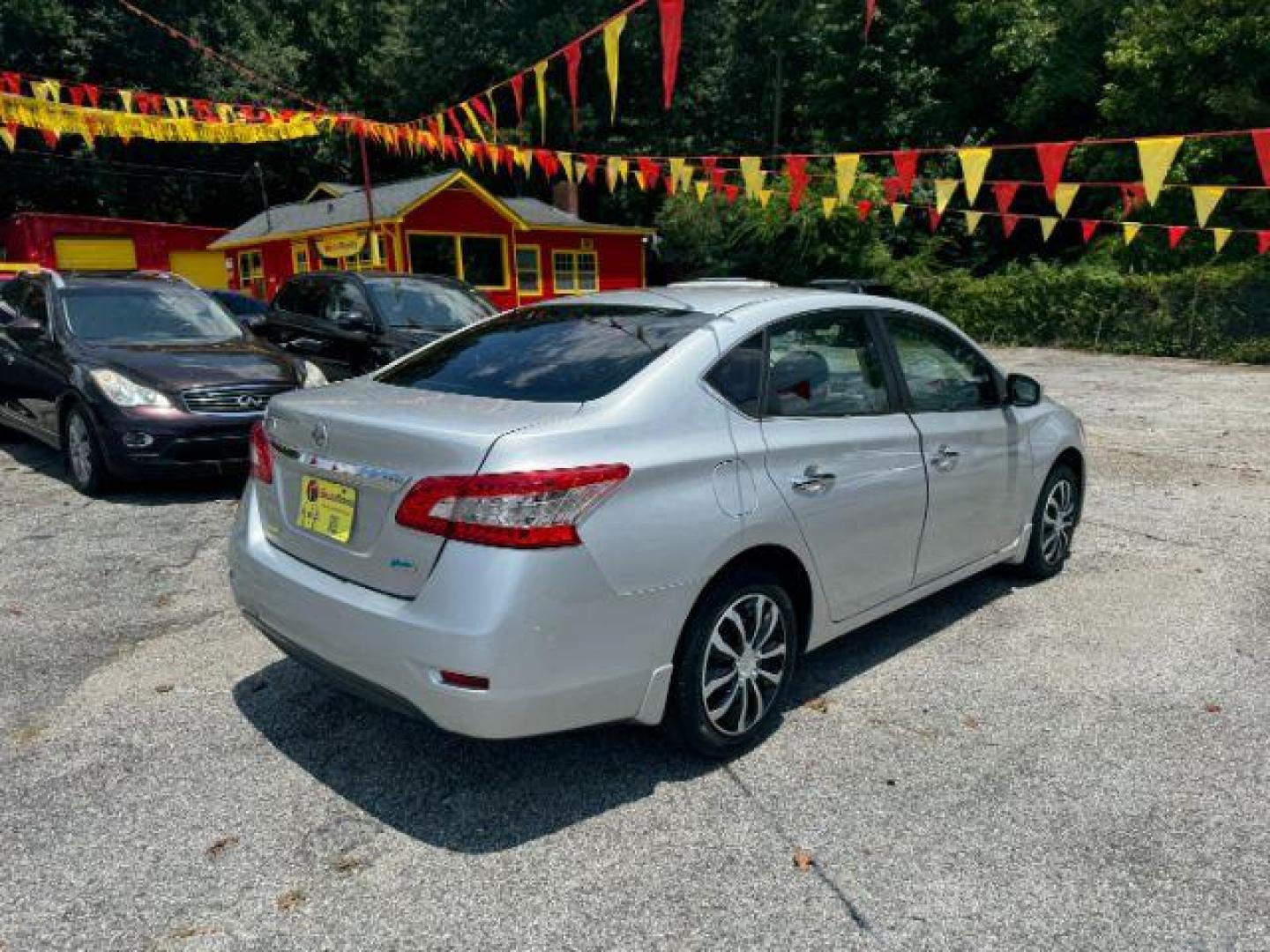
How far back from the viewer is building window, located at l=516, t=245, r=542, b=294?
92.6 ft

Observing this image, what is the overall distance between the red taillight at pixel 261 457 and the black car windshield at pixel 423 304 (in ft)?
18.6

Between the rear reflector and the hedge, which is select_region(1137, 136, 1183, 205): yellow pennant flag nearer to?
the rear reflector

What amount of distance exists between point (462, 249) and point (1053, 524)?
79.3 ft

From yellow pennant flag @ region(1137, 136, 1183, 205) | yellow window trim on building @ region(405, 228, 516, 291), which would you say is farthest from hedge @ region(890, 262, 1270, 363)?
yellow window trim on building @ region(405, 228, 516, 291)

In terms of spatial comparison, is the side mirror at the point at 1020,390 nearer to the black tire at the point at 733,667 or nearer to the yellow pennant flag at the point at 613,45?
the black tire at the point at 733,667

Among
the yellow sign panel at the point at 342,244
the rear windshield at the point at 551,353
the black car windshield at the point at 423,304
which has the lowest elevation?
the yellow sign panel at the point at 342,244

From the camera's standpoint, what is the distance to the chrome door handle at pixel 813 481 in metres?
3.11

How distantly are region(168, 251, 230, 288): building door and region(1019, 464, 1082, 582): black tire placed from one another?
3799 cm

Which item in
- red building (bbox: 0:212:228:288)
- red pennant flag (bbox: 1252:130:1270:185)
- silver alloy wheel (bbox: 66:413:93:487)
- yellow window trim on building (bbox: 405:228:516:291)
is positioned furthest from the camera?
red building (bbox: 0:212:228:288)

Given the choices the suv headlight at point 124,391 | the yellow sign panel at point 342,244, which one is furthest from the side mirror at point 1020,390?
the yellow sign panel at point 342,244

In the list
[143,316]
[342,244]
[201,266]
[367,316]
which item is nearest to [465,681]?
[143,316]

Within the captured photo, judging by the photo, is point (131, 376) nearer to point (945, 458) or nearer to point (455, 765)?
point (455, 765)

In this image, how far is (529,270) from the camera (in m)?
28.5

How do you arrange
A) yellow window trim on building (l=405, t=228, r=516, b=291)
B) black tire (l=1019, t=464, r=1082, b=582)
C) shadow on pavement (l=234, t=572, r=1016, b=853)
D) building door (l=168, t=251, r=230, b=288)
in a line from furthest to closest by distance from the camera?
building door (l=168, t=251, r=230, b=288)
yellow window trim on building (l=405, t=228, r=516, b=291)
black tire (l=1019, t=464, r=1082, b=582)
shadow on pavement (l=234, t=572, r=1016, b=853)
